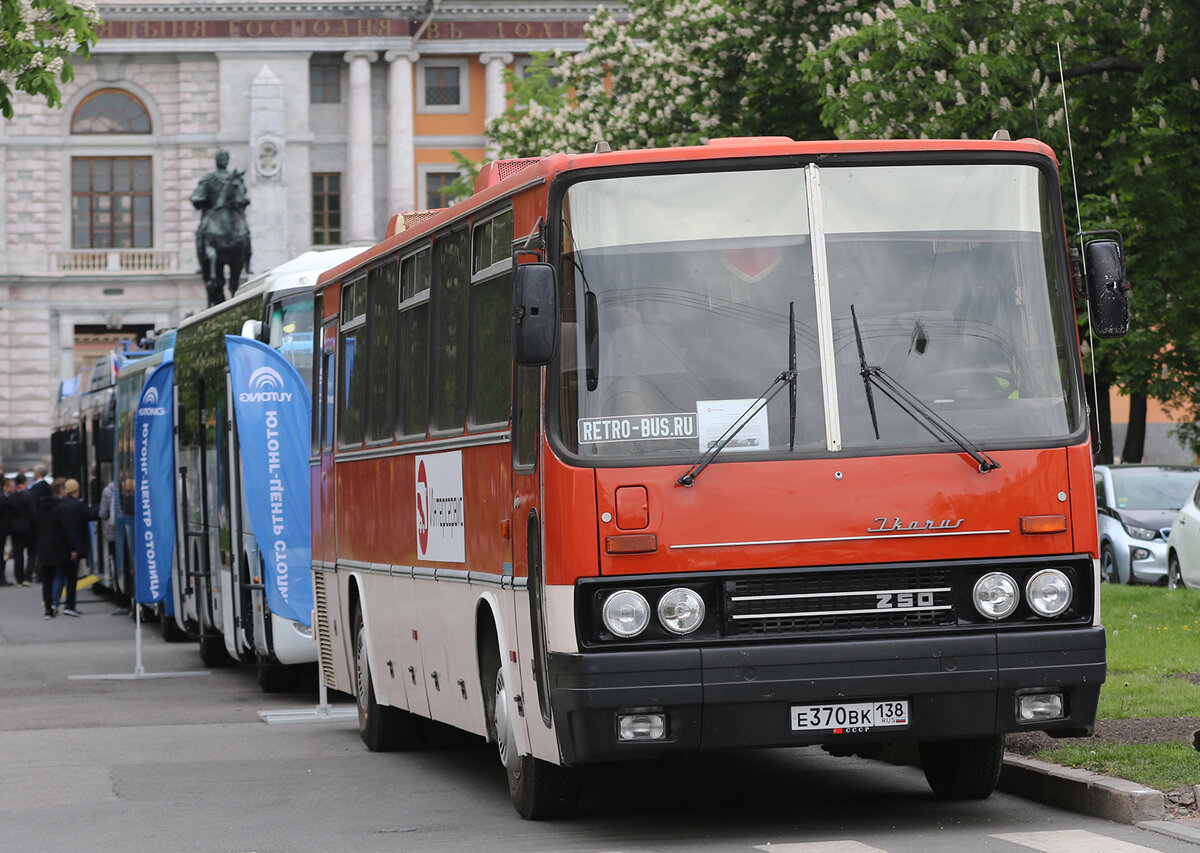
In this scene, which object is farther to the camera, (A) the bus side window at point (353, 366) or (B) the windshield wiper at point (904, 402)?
(A) the bus side window at point (353, 366)

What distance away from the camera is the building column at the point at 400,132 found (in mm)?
75375

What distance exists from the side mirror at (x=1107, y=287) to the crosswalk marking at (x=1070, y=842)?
2057 mm

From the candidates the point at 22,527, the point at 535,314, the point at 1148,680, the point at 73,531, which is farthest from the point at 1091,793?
the point at 22,527

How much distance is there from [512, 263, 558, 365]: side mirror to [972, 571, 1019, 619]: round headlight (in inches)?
79.1

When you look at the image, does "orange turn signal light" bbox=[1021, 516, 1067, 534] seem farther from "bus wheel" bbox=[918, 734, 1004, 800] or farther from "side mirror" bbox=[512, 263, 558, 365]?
"side mirror" bbox=[512, 263, 558, 365]

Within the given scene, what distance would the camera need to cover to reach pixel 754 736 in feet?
29.8

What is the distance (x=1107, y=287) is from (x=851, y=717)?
2101mm

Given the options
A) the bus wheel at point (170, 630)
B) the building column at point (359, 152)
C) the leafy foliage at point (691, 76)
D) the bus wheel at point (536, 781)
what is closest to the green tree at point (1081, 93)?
the leafy foliage at point (691, 76)

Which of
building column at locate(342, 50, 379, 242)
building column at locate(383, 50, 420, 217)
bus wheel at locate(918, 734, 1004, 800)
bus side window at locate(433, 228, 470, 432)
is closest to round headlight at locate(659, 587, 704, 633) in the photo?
bus wheel at locate(918, 734, 1004, 800)

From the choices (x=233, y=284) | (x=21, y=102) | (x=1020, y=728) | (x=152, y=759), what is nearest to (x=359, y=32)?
(x=21, y=102)

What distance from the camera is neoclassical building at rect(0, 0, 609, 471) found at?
7406 cm

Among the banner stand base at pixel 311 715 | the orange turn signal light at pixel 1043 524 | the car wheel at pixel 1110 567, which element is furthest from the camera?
the car wheel at pixel 1110 567

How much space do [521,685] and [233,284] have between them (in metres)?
31.2

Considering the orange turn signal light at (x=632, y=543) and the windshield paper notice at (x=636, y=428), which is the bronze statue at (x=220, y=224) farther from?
the orange turn signal light at (x=632, y=543)
